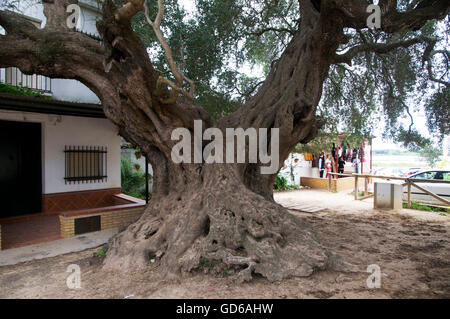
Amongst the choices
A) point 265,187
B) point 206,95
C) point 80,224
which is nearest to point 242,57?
point 206,95

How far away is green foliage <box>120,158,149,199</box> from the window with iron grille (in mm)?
3153

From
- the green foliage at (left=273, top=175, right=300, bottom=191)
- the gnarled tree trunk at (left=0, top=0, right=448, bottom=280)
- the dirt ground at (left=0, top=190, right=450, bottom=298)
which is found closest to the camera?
the dirt ground at (left=0, top=190, right=450, bottom=298)

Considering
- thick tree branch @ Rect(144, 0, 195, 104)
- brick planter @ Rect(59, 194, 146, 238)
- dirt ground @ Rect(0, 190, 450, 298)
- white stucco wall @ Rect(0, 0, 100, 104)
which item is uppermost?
white stucco wall @ Rect(0, 0, 100, 104)

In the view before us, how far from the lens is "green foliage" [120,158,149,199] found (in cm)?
1148

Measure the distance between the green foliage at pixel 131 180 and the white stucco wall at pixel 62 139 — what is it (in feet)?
10.0

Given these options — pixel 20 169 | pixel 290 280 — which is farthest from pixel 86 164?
pixel 290 280

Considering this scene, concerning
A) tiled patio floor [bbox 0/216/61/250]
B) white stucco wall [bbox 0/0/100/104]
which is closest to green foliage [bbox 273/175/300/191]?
white stucco wall [bbox 0/0/100/104]

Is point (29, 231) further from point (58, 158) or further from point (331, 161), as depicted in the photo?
point (331, 161)

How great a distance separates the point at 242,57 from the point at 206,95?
203cm

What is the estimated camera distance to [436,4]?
5230 millimetres

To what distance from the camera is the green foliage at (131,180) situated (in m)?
11.5

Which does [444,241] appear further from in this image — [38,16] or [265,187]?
[38,16]

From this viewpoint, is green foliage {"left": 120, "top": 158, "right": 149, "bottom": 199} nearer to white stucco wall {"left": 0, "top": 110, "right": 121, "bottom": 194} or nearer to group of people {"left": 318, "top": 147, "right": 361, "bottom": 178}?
white stucco wall {"left": 0, "top": 110, "right": 121, "bottom": 194}

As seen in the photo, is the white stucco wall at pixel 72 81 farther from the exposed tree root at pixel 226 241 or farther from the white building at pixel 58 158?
the exposed tree root at pixel 226 241
